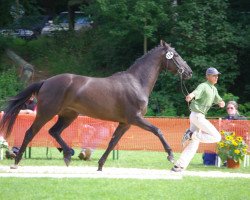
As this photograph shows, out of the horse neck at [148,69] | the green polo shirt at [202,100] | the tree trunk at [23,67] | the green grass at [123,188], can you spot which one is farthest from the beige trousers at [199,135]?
the tree trunk at [23,67]

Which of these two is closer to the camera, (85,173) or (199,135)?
(85,173)

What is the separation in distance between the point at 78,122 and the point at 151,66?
13.9 feet

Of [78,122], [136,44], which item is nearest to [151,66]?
[78,122]

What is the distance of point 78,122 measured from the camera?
1798 cm

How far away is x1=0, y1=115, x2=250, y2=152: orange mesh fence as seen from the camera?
1731cm

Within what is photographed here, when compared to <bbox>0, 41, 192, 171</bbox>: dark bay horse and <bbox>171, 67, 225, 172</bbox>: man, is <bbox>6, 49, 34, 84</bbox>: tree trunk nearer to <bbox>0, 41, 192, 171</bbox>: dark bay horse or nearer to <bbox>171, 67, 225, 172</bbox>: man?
<bbox>0, 41, 192, 171</bbox>: dark bay horse

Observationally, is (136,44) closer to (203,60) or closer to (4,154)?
(203,60)

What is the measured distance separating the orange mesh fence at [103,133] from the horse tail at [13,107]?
3042 millimetres

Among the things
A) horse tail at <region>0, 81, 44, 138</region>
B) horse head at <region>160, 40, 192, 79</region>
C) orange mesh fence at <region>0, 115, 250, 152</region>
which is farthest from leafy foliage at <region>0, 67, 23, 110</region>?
horse head at <region>160, 40, 192, 79</region>

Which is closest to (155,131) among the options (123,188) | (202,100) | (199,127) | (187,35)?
(199,127)

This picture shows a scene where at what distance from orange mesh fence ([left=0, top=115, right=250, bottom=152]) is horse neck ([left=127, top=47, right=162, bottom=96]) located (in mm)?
3571

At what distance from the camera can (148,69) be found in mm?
14297

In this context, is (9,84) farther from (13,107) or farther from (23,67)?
(13,107)

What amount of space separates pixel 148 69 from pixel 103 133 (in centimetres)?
412
